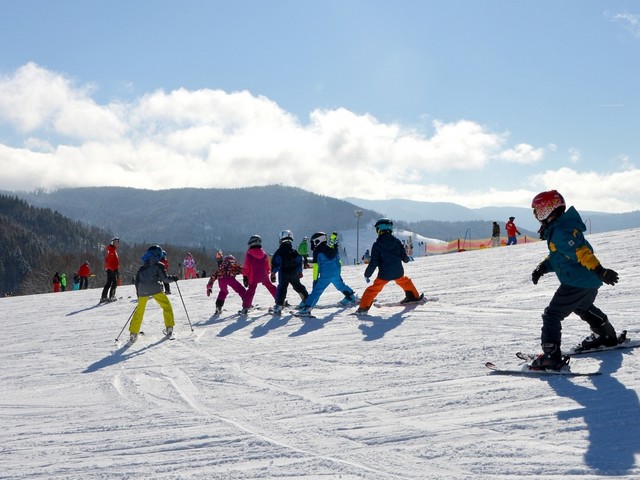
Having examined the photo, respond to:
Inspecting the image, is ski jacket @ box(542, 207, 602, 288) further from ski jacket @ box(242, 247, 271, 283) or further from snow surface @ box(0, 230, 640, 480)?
ski jacket @ box(242, 247, 271, 283)

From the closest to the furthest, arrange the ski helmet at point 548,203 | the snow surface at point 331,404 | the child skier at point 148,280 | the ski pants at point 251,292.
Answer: the snow surface at point 331,404
the ski helmet at point 548,203
the child skier at point 148,280
the ski pants at point 251,292

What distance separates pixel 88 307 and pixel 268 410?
433 inches

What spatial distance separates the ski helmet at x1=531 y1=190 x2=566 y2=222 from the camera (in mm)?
4391

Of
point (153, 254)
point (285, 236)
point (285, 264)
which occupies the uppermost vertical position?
point (285, 236)

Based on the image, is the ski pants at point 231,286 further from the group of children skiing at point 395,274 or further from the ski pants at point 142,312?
the ski pants at point 142,312

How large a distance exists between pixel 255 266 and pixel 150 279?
2.10 m

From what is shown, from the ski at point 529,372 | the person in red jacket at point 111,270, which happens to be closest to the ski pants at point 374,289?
the ski at point 529,372

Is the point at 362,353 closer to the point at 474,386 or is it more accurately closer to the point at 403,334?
the point at 403,334

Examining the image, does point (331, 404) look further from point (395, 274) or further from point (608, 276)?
point (395, 274)

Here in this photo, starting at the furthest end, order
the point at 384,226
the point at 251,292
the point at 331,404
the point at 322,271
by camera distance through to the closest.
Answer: the point at 251,292 → the point at 322,271 → the point at 384,226 → the point at 331,404

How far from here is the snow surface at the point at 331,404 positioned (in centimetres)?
296

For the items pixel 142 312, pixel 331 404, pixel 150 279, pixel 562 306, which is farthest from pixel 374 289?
pixel 331 404

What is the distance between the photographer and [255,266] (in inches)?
370

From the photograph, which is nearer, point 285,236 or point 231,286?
point 285,236
